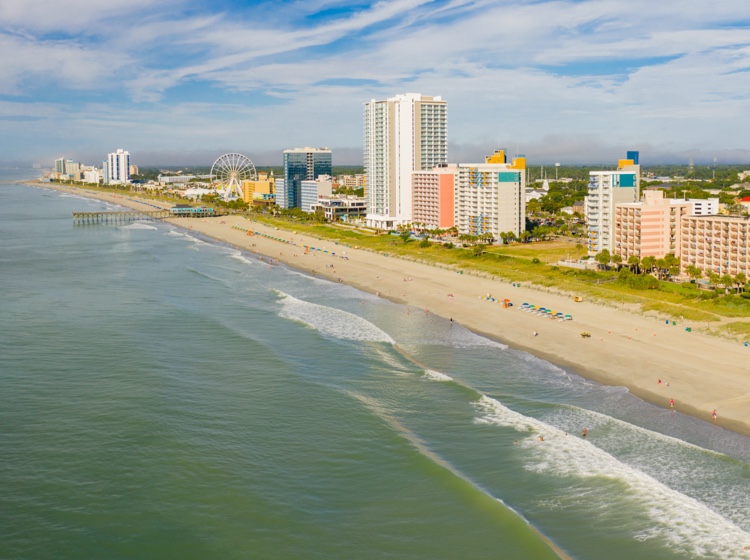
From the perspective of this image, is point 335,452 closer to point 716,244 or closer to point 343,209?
point 716,244

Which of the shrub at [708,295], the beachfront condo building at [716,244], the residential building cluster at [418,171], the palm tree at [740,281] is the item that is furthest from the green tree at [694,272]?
the residential building cluster at [418,171]

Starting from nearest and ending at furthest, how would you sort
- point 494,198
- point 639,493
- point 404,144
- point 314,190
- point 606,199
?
point 639,493 → point 606,199 → point 494,198 → point 404,144 → point 314,190

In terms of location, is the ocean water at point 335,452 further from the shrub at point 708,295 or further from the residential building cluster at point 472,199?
the residential building cluster at point 472,199

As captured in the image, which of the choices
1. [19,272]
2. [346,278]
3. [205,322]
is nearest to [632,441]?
[205,322]

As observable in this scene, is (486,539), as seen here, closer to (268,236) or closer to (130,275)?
(130,275)

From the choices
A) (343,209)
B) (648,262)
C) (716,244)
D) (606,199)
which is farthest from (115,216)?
(716,244)
